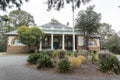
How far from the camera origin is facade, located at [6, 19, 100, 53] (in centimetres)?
3516

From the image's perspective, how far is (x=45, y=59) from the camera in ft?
42.2

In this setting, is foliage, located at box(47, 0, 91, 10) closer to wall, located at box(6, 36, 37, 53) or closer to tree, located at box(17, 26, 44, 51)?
tree, located at box(17, 26, 44, 51)

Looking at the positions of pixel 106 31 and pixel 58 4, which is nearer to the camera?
pixel 58 4

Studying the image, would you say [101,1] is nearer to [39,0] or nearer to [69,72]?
[39,0]

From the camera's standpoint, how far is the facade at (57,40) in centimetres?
3516

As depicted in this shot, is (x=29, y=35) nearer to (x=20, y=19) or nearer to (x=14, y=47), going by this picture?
(x=14, y=47)

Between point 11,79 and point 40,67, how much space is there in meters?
3.95

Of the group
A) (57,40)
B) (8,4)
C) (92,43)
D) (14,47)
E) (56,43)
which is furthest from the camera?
(57,40)

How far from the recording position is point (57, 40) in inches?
1547

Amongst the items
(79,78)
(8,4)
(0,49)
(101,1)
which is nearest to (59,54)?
(79,78)

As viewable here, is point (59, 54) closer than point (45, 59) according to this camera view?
No

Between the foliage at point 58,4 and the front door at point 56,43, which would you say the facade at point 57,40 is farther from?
the foliage at point 58,4

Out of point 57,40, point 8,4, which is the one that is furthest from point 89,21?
point 8,4

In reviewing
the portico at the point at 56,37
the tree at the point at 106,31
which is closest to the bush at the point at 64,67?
the portico at the point at 56,37
